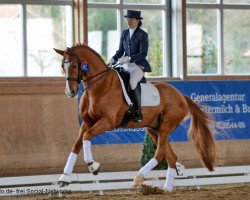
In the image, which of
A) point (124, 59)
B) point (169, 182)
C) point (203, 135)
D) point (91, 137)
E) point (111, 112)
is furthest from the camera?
point (203, 135)

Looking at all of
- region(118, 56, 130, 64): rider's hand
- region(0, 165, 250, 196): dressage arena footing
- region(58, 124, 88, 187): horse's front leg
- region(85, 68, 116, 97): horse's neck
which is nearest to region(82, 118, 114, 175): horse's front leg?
region(58, 124, 88, 187): horse's front leg

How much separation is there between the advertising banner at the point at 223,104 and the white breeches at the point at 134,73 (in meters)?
2.45

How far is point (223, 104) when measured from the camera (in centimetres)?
1145

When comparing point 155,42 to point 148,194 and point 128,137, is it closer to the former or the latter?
point 128,137

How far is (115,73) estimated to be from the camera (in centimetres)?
860

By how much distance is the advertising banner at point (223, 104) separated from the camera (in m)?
11.2

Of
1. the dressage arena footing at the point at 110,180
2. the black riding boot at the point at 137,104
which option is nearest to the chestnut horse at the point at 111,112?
the black riding boot at the point at 137,104

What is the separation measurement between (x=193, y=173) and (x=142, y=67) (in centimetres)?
239

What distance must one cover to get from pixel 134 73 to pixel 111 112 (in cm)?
68

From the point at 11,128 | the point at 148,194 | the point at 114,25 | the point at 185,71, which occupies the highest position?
the point at 114,25

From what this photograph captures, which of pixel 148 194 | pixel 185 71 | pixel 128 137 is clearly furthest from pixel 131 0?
pixel 148 194

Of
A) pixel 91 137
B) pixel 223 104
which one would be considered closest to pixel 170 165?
pixel 91 137

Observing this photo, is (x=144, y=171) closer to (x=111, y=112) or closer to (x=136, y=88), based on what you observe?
(x=111, y=112)

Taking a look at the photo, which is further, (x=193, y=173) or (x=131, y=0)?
(x=131, y=0)
